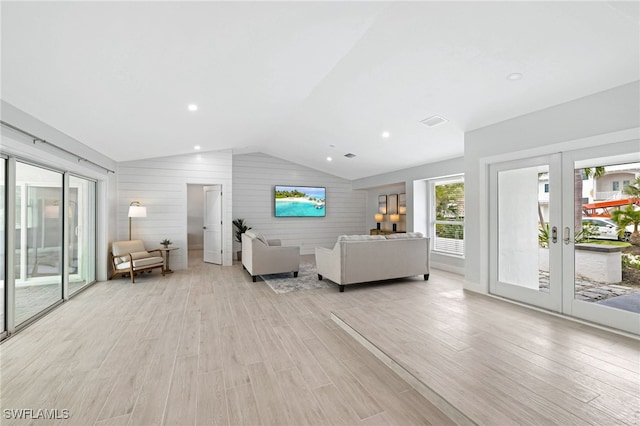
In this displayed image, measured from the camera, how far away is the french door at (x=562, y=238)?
287cm

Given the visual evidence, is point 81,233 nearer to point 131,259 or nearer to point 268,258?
point 131,259

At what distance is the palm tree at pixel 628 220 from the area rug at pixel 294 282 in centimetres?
372

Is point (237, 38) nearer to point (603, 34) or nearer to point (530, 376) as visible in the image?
point (603, 34)

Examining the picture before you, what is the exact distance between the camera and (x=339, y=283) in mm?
4289

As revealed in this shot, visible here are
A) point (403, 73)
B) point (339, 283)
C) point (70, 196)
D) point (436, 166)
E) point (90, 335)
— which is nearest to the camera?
point (90, 335)

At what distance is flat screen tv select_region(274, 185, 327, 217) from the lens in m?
8.11

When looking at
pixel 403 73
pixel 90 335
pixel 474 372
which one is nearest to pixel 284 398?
pixel 474 372

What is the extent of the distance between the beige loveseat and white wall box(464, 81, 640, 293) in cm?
567

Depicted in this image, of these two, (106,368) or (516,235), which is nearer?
(106,368)

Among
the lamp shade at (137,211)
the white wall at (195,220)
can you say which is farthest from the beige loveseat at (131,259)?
the white wall at (195,220)

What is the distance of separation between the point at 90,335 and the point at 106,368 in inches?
35.0

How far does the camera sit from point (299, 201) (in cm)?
837

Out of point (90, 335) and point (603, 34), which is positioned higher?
point (603, 34)

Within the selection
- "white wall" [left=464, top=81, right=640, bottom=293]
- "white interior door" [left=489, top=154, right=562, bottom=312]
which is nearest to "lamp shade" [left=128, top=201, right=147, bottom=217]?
"white wall" [left=464, top=81, right=640, bottom=293]
